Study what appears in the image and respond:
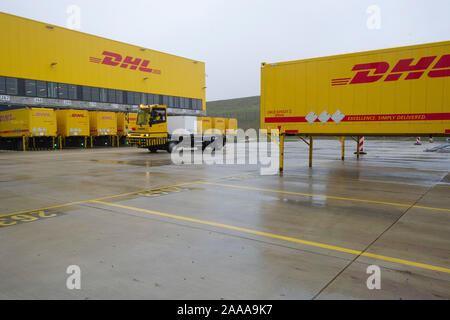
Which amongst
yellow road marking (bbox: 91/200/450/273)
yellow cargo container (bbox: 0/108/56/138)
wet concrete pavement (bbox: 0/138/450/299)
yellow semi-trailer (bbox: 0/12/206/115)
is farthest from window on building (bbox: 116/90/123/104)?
yellow road marking (bbox: 91/200/450/273)

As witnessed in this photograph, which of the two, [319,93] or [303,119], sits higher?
[319,93]

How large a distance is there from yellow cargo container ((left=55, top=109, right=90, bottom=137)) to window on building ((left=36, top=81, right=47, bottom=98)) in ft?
17.1

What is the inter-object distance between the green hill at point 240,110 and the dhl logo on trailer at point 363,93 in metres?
107

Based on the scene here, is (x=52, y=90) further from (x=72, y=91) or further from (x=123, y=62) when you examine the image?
(x=123, y=62)

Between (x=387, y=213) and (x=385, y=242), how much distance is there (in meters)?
1.78

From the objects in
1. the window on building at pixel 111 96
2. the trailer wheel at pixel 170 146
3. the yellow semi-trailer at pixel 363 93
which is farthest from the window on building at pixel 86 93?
the yellow semi-trailer at pixel 363 93

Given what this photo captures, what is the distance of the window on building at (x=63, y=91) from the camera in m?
32.8

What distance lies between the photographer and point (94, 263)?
11.8 ft

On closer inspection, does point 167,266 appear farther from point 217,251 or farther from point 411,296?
point 411,296

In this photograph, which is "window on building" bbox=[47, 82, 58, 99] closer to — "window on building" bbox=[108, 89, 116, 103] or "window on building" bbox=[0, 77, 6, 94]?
"window on building" bbox=[0, 77, 6, 94]

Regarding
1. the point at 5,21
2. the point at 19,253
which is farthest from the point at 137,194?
the point at 5,21

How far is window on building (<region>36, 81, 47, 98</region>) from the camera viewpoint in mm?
31156

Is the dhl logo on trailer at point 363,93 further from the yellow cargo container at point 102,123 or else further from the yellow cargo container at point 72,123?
the yellow cargo container at point 102,123

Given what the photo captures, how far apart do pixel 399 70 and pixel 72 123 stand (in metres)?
24.9
